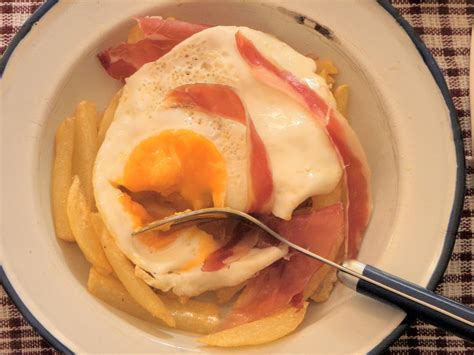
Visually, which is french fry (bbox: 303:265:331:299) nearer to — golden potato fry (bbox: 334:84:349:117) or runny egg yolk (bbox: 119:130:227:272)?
runny egg yolk (bbox: 119:130:227:272)

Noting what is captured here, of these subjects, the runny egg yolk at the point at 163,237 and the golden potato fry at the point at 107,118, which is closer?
the runny egg yolk at the point at 163,237

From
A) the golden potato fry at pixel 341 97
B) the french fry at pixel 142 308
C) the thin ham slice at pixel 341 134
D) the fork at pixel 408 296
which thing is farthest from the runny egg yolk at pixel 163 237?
the golden potato fry at pixel 341 97

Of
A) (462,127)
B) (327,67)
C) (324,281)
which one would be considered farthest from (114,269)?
(462,127)

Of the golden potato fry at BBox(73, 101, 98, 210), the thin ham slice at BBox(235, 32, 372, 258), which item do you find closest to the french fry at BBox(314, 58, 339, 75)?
the thin ham slice at BBox(235, 32, 372, 258)

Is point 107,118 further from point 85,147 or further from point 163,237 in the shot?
point 163,237

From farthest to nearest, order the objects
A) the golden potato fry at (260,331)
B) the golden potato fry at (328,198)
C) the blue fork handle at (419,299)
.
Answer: the golden potato fry at (328,198) < the golden potato fry at (260,331) < the blue fork handle at (419,299)

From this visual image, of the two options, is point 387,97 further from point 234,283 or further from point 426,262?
point 234,283

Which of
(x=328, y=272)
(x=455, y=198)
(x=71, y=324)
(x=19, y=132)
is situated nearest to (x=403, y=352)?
(x=328, y=272)

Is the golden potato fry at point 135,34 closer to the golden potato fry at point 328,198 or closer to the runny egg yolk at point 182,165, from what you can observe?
the runny egg yolk at point 182,165
